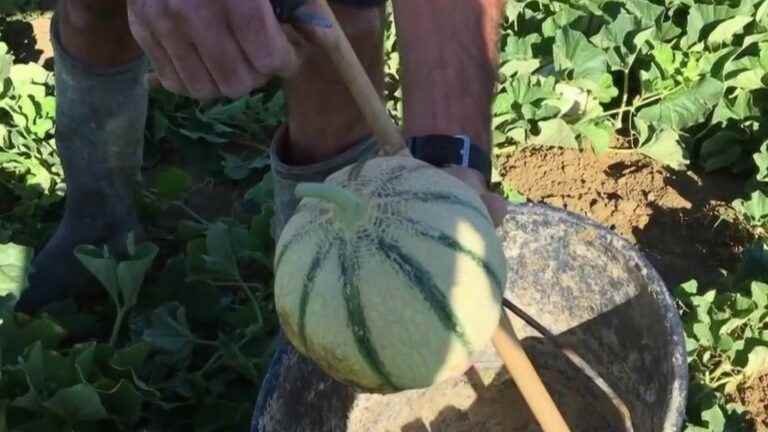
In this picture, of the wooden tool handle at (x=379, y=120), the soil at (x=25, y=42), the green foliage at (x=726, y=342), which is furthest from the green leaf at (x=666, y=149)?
the soil at (x=25, y=42)

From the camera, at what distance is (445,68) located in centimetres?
191

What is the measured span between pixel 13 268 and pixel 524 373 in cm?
123

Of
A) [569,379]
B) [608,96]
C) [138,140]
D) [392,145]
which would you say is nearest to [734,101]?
[608,96]

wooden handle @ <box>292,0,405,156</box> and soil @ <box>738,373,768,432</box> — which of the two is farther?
soil @ <box>738,373,768,432</box>

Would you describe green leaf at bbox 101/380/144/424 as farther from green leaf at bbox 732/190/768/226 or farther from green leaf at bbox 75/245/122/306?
green leaf at bbox 732/190/768/226

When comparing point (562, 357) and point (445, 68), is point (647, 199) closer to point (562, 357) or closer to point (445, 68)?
point (562, 357)

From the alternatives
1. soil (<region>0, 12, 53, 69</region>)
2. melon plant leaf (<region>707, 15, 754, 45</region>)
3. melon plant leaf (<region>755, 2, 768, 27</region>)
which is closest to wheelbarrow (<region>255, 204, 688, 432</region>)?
melon plant leaf (<region>707, 15, 754, 45</region>)

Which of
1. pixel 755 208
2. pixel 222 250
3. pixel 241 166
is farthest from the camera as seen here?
pixel 241 166

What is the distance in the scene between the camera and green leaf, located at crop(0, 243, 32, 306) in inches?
94.1

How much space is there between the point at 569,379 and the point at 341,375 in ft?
3.23

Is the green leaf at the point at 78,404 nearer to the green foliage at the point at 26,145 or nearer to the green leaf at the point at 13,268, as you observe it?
the green leaf at the point at 13,268

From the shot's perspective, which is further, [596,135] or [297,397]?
[596,135]

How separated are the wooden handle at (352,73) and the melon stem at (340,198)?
0.16 meters

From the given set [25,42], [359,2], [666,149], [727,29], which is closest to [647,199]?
[666,149]
